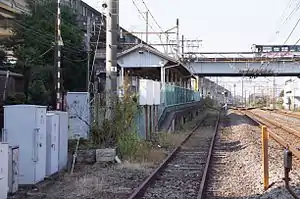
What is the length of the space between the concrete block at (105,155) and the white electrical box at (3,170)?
17.5 ft

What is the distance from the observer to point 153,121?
886 inches

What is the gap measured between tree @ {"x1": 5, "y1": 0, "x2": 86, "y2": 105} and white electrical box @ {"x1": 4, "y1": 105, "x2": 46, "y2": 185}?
82.8ft

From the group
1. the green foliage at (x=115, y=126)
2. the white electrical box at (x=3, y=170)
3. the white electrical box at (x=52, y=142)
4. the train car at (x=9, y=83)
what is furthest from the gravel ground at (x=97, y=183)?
the train car at (x=9, y=83)

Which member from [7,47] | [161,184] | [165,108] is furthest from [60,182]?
[7,47]

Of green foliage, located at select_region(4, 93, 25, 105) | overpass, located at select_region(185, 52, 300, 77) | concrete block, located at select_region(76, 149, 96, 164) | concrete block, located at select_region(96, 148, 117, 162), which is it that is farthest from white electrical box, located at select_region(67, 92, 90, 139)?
overpass, located at select_region(185, 52, 300, 77)

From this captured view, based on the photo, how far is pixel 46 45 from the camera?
41375 mm

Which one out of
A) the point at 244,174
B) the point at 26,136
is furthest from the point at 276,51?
the point at 26,136

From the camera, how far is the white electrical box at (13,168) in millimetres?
9859

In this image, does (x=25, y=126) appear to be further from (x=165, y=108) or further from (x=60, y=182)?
(x=165, y=108)

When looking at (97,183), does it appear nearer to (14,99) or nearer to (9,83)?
(14,99)

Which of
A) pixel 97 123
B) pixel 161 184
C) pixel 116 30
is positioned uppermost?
pixel 116 30

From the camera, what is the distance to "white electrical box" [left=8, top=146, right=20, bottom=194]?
986cm

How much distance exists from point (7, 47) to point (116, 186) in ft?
117

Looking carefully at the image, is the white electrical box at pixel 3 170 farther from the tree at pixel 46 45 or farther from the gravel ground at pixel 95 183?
the tree at pixel 46 45
